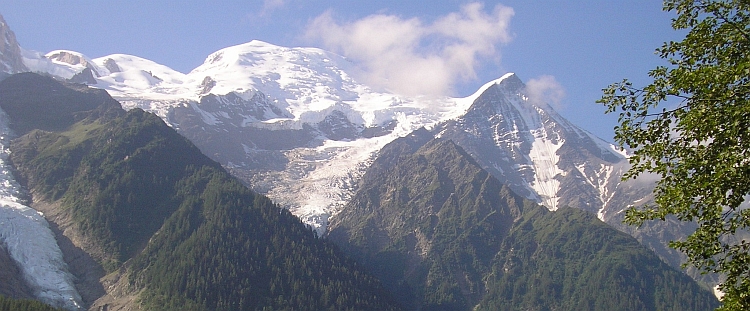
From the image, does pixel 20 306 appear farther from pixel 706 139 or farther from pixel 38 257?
pixel 706 139

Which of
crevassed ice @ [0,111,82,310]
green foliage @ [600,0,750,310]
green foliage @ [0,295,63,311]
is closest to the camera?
green foliage @ [600,0,750,310]

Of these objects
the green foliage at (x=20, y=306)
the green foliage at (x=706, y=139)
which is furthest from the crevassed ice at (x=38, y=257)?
the green foliage at (x=706, y=139)

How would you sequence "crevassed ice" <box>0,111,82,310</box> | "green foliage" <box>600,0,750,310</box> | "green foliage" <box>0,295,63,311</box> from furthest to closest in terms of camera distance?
1. "crevassed ice" <box>0,111,82,310</box>
2. "green foliage" <box>0,295,63,311</box>
3. "green foliage" <box>600,0,750,310</box>

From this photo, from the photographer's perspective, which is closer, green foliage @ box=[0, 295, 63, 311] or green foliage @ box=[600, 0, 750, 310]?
green foliage @ box=[600, 0, 750, 310]

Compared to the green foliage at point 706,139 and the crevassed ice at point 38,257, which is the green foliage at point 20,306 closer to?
the crevassed ice at point 38,257

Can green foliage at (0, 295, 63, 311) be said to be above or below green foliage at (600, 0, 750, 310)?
below

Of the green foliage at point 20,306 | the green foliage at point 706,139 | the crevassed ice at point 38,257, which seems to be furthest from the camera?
the crevassed ice at point 38,257

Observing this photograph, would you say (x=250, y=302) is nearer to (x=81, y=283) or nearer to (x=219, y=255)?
(x=219, y=255)

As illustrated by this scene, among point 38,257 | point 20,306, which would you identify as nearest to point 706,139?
point 20,306

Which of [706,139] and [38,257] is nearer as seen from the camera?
[706,139]

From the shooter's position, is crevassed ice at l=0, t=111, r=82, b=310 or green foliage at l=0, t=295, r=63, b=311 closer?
green foliage at l=0, t=295, r=63, b=311

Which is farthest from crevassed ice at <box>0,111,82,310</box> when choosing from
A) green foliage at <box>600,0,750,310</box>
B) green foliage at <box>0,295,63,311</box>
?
green foliage at <box>600,0,750,310</box>

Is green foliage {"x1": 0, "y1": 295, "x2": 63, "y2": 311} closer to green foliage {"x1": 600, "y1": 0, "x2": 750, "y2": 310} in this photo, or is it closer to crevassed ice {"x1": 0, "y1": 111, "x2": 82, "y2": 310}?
crevassed ice {"x1": 0, "y1": 111, "x2": 82, "y2": 310}

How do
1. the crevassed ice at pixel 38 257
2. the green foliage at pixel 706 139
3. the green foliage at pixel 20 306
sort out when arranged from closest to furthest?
the green foliage at pixel 706 139
the green foliage at pixel 20 306
the crevassed ice at pixel 38 257
